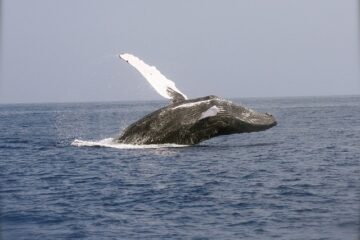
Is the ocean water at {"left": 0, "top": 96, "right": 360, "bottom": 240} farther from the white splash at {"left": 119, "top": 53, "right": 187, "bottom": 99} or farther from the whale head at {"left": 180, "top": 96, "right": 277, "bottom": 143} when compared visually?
the white splash at {"left": 119, "top": 53, "right": 187, "bottom": 99}

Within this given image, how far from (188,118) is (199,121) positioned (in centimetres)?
32

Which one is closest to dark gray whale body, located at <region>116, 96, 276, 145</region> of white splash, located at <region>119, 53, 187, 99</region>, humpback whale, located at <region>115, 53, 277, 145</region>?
humpback whale, located at <region>115, 53, 277, 145</region>

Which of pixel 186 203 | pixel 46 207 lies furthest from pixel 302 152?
pixel 46 207

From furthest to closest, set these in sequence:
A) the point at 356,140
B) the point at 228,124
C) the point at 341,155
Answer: the point at 356,140 < the point at 341,155 < the point at 228,124

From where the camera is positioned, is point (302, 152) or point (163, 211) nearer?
point (163, 211)

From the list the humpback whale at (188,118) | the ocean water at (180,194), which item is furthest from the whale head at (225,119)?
the ocean water at (180,194)

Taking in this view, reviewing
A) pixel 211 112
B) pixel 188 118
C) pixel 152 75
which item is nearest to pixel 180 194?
pixel 211 112

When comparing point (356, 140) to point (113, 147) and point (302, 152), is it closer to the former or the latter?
point (302, 152)

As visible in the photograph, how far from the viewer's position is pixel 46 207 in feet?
33.0

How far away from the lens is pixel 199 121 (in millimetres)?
15844

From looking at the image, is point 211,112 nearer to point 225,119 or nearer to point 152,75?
point 225,119

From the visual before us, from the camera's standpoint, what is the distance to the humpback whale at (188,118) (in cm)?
1578

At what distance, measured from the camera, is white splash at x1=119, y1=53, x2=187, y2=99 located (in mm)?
16047

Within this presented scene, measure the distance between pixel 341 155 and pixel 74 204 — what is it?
9974mm
